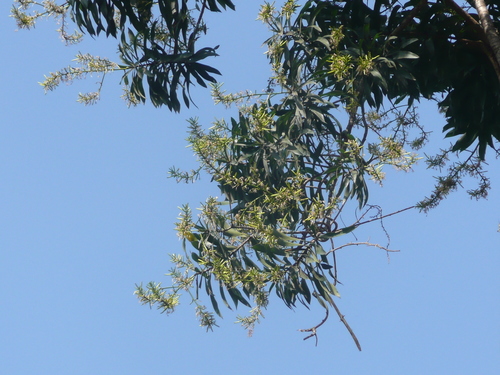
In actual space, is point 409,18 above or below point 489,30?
above

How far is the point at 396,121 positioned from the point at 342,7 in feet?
4.17

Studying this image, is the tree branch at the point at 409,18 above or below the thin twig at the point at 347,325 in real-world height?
above

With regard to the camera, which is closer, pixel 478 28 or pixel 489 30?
pixel 489 30

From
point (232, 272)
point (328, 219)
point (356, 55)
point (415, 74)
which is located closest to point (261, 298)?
point (232, 272)

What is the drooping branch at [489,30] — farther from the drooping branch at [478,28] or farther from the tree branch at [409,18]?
the tree branch at [409,18]

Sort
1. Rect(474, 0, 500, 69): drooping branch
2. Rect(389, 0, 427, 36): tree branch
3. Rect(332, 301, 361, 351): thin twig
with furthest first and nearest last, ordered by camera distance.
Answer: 1. Rect(389, 0, 427, 36): tree branch
2. Rect(474, 0, 500, 69): drooping branch
3. Rect(332, 301, 361, 351): thin twig

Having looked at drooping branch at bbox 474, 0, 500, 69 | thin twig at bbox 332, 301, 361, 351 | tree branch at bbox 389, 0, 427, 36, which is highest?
tree branch at bbox 389, 0, 427, 36

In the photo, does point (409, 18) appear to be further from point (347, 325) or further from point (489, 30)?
point (347, 325)

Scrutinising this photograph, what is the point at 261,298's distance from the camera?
5688 millimetres

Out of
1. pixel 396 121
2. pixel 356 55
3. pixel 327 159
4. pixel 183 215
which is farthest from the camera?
→ pixel 396 121

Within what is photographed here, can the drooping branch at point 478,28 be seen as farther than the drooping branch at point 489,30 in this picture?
Yes

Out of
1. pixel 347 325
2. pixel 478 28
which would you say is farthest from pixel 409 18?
pixel 347 325

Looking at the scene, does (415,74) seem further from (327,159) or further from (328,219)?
(328,219)

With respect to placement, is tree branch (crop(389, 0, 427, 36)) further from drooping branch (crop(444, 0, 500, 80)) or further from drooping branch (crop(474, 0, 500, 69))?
drooping branch (crop(474, 0, 500, 69))
